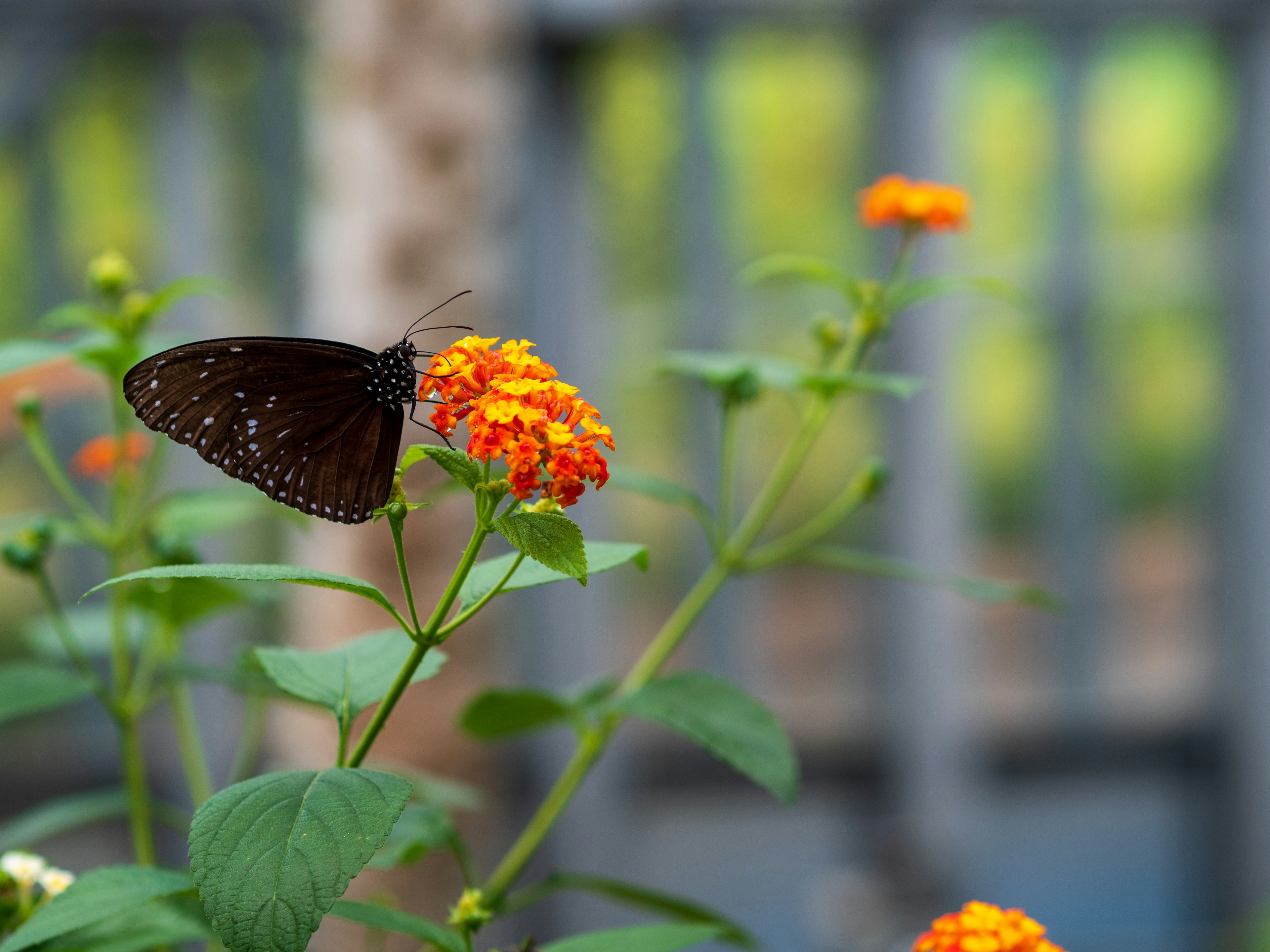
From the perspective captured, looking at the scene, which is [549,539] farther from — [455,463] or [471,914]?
[471,914]

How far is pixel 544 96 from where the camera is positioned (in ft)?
6.83

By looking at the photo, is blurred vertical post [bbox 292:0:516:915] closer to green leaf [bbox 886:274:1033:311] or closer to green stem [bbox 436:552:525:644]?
green leaf [bbox 886:274:1033:311]

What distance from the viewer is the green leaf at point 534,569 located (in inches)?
18.1

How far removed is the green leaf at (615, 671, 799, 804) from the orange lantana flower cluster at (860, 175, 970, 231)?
35cm

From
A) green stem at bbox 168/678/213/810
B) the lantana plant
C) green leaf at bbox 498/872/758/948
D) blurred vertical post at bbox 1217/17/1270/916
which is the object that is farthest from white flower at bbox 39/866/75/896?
blurred vertical post at bbox 1217/17/1270/916

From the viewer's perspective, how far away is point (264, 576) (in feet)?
1.26

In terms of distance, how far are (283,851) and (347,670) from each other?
0.44 feet

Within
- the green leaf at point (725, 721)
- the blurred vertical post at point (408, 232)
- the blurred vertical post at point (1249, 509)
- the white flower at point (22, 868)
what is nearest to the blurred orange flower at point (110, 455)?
the white flower at point (22, 868)

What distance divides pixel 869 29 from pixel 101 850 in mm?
2214

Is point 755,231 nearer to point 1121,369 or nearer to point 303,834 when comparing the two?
point 1121,369

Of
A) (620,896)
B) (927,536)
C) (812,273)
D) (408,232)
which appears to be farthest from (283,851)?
(927,536)

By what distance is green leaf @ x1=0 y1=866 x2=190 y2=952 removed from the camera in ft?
1.37

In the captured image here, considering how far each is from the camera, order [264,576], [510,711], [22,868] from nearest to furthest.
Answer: [264,576] → [22,868] → [510,711]

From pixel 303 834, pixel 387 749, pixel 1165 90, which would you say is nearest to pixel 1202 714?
pixel 1165 90
